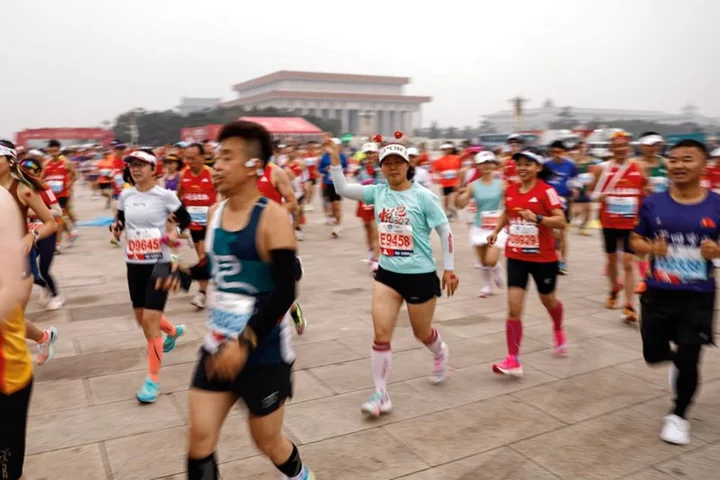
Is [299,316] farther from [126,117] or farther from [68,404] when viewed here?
[126,117]

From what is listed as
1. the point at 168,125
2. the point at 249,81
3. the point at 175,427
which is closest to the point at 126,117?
the point at 168,125

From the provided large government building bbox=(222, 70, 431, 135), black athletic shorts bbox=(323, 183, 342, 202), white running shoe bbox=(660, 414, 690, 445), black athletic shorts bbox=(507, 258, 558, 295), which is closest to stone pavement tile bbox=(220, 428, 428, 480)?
white running shoe bbox=(660, 414, 690, 445)

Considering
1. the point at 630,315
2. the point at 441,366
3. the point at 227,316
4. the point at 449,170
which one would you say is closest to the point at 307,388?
the point at 441,366

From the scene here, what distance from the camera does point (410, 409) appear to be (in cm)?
441

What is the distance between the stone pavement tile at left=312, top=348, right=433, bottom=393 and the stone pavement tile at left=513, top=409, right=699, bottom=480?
1.42 metres

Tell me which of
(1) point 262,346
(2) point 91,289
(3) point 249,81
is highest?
(3) point 249,81

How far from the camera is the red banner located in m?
54.7

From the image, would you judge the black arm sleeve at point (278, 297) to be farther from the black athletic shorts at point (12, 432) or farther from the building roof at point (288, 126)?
the building roof at point (288, 126)

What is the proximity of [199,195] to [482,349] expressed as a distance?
3.84 metres

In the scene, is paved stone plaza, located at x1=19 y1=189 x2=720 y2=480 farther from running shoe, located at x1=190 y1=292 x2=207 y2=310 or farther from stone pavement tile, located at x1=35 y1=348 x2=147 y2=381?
running shoe, located at x1=190 y1=292 x2=207 y2=310

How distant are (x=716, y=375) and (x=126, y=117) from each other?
84847 millimetres

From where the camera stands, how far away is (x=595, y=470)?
3.53 meters

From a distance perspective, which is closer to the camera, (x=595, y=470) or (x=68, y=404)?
(x=595, y=470)

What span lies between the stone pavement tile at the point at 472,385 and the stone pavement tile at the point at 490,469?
81cm
